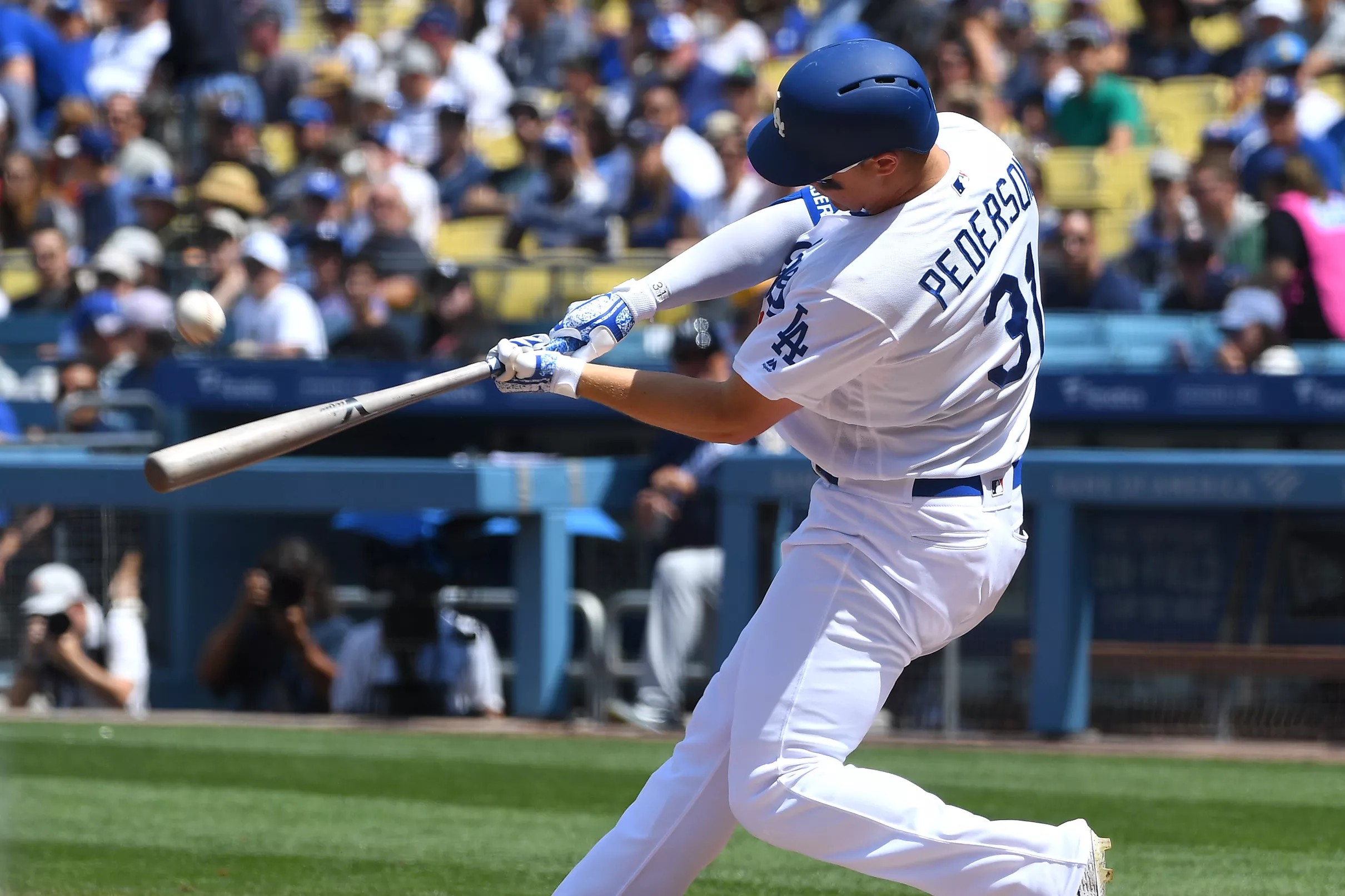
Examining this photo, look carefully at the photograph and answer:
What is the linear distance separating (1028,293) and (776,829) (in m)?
1.08

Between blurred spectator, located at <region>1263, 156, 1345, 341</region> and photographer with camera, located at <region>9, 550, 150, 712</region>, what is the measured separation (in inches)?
213

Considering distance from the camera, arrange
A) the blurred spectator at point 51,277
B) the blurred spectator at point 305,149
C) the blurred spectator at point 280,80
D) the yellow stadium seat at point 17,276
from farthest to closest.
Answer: the blurred spectator at point 280,80 < the blurred spectator at point 305,149 < the yellow stadium seat at point 17,276 < the blurred spectator at point 51,277

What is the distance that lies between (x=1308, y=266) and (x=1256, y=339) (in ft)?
1.75

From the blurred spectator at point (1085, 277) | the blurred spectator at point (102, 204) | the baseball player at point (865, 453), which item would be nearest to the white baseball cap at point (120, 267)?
the blurred spectator at point (102, 204)

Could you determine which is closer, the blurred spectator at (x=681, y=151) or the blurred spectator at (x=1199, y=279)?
the blurred spectator at (x=1199, y=279)

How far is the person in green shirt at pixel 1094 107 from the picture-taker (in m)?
10.4

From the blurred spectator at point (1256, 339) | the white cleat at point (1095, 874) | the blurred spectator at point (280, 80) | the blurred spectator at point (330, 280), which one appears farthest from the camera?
the blurred spectator at point (280, 80)

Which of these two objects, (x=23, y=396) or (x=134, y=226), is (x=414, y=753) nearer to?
(x=23, y=396)

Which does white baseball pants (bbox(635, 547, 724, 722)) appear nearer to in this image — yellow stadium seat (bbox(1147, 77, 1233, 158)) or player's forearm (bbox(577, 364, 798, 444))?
yellow stadium seat (bbox(1147, 77, 1233, 158))

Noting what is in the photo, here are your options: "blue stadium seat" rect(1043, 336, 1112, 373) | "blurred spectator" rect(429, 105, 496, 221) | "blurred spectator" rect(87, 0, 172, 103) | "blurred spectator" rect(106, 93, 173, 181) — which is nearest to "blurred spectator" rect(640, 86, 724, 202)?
"blurred spectator" rect(429, 105, 496, 221)

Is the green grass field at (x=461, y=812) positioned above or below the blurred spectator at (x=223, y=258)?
below

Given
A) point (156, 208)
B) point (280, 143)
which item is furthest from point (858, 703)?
point (280, 143)

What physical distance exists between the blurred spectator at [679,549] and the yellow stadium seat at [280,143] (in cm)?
547

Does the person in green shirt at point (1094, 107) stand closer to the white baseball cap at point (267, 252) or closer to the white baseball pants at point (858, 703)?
the white baseball cap at point (267, 252)
